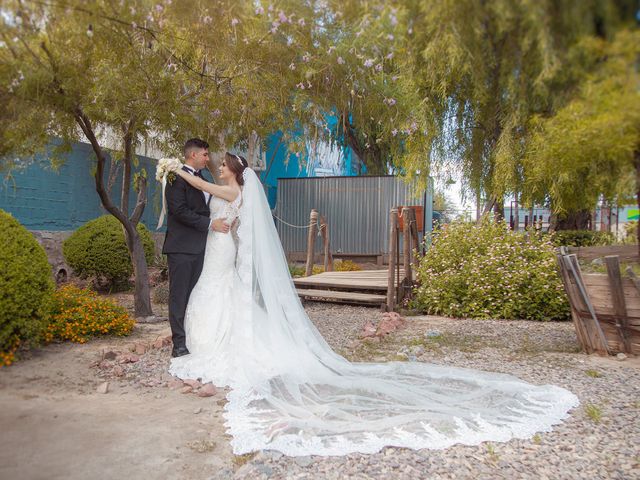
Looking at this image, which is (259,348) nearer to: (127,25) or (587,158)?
(127,25)

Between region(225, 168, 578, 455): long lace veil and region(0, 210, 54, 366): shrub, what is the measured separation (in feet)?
5.29

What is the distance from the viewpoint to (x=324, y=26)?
8.91 ft

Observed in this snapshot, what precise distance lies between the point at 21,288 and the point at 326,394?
2.53 metres

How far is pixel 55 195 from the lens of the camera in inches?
365

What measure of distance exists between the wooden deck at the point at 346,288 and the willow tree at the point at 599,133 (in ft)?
22.9

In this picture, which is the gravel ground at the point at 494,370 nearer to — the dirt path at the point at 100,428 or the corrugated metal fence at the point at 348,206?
the dirt path at the point at 100,428

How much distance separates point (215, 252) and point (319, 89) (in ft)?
5.98

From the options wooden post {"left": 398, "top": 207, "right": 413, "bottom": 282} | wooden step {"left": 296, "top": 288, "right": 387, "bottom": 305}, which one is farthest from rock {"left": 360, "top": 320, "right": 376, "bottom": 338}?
wooden post {"left": 398, "top": 207, "right": 413, "bottom": 282}

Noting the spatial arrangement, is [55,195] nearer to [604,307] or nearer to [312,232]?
[312,232]

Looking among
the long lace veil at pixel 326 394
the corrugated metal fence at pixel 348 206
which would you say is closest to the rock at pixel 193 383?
the long lace veil at pixel 326 394

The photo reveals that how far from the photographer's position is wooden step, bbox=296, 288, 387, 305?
855cm

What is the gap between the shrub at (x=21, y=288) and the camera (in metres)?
4.14

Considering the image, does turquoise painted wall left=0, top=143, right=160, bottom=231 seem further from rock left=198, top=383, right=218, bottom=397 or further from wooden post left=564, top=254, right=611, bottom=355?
wooden post left=564, top=254, right=611, bottom=355

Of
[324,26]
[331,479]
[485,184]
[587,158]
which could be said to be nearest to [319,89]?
[324,26]
